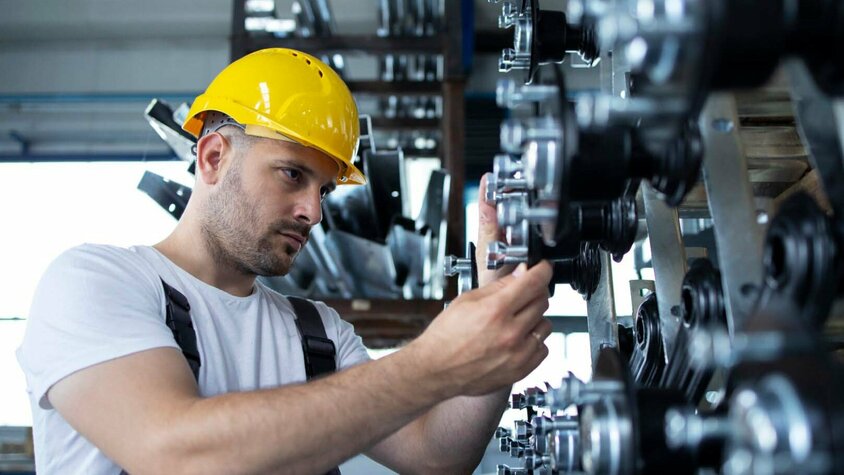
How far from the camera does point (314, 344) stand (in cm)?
159

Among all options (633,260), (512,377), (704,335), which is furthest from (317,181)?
(633,260)

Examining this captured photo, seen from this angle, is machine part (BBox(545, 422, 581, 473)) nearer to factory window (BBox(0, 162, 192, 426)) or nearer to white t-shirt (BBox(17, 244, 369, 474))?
white t-shirt (BBox(17, 244, 369, 474))

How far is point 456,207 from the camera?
2906 millimetres

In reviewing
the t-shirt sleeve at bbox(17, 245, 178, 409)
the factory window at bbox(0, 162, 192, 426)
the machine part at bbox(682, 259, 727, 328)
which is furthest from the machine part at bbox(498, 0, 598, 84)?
the factory window at bbox(0, 162, 192, 426)

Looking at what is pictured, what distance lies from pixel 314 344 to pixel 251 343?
0.48 feet

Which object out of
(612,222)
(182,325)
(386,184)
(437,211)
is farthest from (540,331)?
(437,211)

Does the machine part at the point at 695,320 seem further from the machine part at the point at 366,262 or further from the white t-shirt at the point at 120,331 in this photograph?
the machine part at the point at 366,262

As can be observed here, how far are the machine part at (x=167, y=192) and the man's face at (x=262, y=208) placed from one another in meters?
1.32

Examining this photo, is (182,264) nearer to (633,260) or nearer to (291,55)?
(291,55)

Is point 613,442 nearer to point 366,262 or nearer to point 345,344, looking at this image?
point 345,344

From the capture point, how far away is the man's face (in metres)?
1.49

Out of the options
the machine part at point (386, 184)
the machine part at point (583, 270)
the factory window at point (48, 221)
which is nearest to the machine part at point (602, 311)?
the machine part at point (583, 270)

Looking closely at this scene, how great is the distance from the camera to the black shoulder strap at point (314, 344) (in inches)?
61.6

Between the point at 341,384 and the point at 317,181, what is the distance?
65 cm
